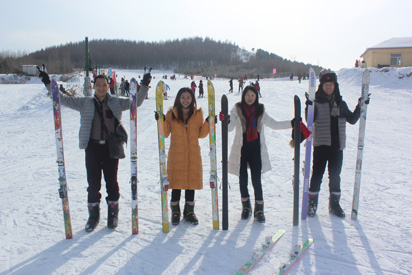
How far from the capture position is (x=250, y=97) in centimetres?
353

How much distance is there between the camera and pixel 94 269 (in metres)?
2.70

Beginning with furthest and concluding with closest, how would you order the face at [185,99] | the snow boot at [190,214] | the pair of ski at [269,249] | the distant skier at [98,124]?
the snow boot at [190,214] → the face at [185,99] → the distant skier at [98,124] → the pair of ski at [269,249]

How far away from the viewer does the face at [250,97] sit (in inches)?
139

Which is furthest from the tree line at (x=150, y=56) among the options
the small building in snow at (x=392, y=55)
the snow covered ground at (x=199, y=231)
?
the snow covered ground at (x=199, y=231)

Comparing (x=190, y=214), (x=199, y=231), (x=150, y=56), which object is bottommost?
(x=199, y=231)

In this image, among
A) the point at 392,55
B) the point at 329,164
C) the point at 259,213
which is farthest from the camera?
the point at 392,55

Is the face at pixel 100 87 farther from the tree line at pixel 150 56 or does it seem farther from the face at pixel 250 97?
the tree line at pixel 150 56

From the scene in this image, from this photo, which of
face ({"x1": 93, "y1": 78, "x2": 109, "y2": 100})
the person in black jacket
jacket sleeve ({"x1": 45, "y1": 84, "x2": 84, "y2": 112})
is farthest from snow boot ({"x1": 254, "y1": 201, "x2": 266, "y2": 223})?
jacket sleeve ({"x1": 45, "y1": 84, "x2": 84, "y2": 112})

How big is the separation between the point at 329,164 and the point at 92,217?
9.67ft

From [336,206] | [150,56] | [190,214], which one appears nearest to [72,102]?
[190,214]

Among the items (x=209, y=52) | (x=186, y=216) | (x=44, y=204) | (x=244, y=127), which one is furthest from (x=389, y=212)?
(x=209, y=52)

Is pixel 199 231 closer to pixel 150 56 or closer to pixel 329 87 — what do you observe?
pixel 329 87

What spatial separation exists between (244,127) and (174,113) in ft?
2.76

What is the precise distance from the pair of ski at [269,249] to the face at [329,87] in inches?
69.6
